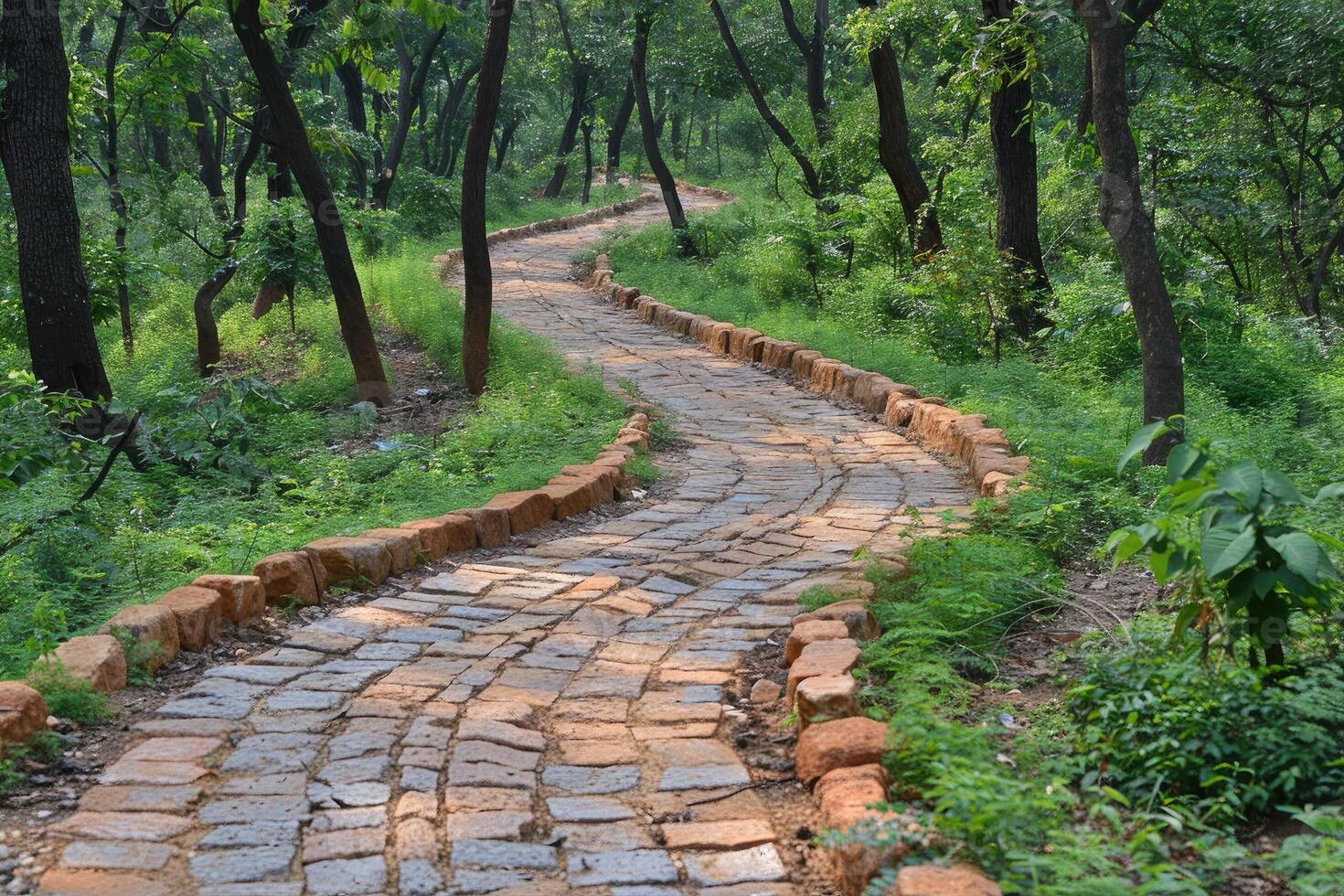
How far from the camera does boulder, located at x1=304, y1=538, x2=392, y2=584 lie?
572 cm

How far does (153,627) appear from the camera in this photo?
4629mm

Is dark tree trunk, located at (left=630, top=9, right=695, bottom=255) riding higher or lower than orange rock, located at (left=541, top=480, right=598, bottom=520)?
higher

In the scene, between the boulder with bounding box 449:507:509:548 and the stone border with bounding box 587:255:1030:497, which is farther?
the stone border with bounding box 587:255:1030:497

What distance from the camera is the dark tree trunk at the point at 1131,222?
20.7 feet

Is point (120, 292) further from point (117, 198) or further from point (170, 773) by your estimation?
point (170, 773)

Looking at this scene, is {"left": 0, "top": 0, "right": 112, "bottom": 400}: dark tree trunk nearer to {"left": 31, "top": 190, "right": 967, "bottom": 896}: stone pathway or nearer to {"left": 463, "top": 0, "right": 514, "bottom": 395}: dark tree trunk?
{"left": 463, "top": 0, "right": 514, "bottom": 395}: dark tree trunk

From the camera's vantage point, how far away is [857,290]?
14.5 meters

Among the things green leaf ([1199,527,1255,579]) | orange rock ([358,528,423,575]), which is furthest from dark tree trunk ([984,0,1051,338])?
green leaf ([1199,527,1255,579])

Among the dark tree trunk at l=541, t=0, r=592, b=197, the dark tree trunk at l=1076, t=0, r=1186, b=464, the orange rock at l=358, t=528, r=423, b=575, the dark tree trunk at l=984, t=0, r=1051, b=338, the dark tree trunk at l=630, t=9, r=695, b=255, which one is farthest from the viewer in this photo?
the dark tree trunk at l=541, t=0, r=592, b=197

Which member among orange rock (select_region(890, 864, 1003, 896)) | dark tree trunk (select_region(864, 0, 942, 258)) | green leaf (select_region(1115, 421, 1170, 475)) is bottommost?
orange rock (select_region(890, 864, 1003, 896))

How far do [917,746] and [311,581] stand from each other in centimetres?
325

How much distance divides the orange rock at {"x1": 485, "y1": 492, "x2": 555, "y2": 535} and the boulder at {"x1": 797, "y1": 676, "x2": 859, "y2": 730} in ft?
10.7

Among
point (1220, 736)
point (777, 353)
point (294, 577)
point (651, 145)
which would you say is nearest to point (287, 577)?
point (294, 577)

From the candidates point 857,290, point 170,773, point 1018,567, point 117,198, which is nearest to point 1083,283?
point 857,290
